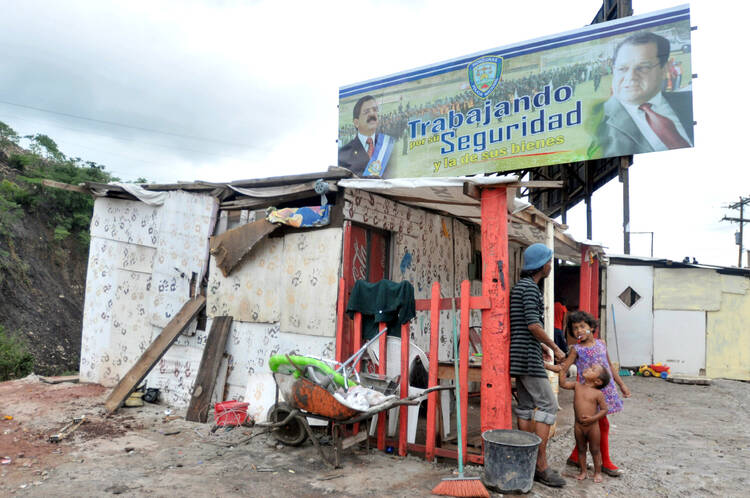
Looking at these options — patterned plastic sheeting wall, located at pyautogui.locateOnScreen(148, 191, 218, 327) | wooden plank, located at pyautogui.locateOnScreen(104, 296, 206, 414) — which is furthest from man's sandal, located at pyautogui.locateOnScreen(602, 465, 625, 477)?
patterned plastic sheeting wall, located at pyautogui.locateOnScreen(148, 191, 218, 327)

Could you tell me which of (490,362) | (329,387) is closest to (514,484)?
(490,362)

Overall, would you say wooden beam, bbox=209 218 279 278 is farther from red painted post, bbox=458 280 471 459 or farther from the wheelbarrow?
red painted post, bbox=458 280 471 459

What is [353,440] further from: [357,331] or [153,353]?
[153,353]

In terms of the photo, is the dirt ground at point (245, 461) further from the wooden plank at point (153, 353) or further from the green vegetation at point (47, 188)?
the green vegetation at point (47, 188)

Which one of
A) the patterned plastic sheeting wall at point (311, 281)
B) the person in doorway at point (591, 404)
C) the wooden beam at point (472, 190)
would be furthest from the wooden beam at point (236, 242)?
the person in doorway at point (591, 404)

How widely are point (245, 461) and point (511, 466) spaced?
2.57 m

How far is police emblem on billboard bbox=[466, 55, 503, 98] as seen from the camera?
11891mm

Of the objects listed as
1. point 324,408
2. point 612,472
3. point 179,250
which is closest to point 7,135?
point 179,250

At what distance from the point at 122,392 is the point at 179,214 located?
271 cm

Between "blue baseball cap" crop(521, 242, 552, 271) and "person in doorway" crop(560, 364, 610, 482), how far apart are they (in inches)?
39.1

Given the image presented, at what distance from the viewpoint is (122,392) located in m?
6.96

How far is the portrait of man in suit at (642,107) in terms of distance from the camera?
32.5 feet

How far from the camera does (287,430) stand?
5.55 meters

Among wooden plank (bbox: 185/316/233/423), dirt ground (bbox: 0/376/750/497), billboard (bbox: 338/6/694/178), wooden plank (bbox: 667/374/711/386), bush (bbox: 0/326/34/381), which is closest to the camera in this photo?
dirt ground (bbox: 0/376/750/497)
